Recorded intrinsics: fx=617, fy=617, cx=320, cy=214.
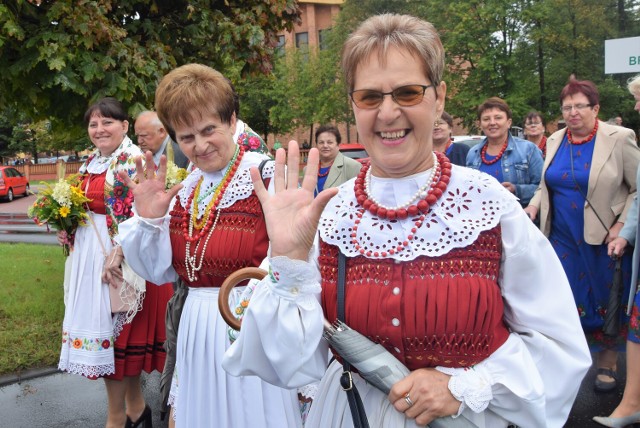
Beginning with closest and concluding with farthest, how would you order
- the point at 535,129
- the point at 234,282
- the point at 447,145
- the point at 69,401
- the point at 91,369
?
1. the point at 234,282
2. the point at 91,369
3. the point at 69,401
4. the point at 447,145
5. the point at 535,129

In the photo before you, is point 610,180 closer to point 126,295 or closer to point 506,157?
point 506,157

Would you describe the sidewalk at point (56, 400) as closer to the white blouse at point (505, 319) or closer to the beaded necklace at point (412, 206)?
the white blouse at point (505, 319)

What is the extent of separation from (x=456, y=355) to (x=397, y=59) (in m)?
0.86

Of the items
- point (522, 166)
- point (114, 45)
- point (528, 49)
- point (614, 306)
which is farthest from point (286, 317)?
point (528, 49)

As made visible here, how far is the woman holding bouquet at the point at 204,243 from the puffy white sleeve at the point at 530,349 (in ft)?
4.25

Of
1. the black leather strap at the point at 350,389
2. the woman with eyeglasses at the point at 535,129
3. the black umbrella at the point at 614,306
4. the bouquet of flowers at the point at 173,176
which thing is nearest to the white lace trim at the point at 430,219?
the black leather strap at the point at 350,389

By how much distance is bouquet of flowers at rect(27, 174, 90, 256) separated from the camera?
4281mm

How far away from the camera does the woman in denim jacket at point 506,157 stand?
562 cm

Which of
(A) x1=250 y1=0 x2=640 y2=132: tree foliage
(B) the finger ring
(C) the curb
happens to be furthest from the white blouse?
(A) x1=250 y1=0 x2=640 y2=132: tree foliage

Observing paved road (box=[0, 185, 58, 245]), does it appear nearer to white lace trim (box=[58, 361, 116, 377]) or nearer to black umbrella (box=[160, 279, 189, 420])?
white lace trim (box=[58, 361, 116, 377])

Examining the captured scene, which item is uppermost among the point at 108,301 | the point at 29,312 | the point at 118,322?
the point at 108,301

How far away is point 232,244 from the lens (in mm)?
2871

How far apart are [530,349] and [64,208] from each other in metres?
3.44

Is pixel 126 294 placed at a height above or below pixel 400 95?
below
